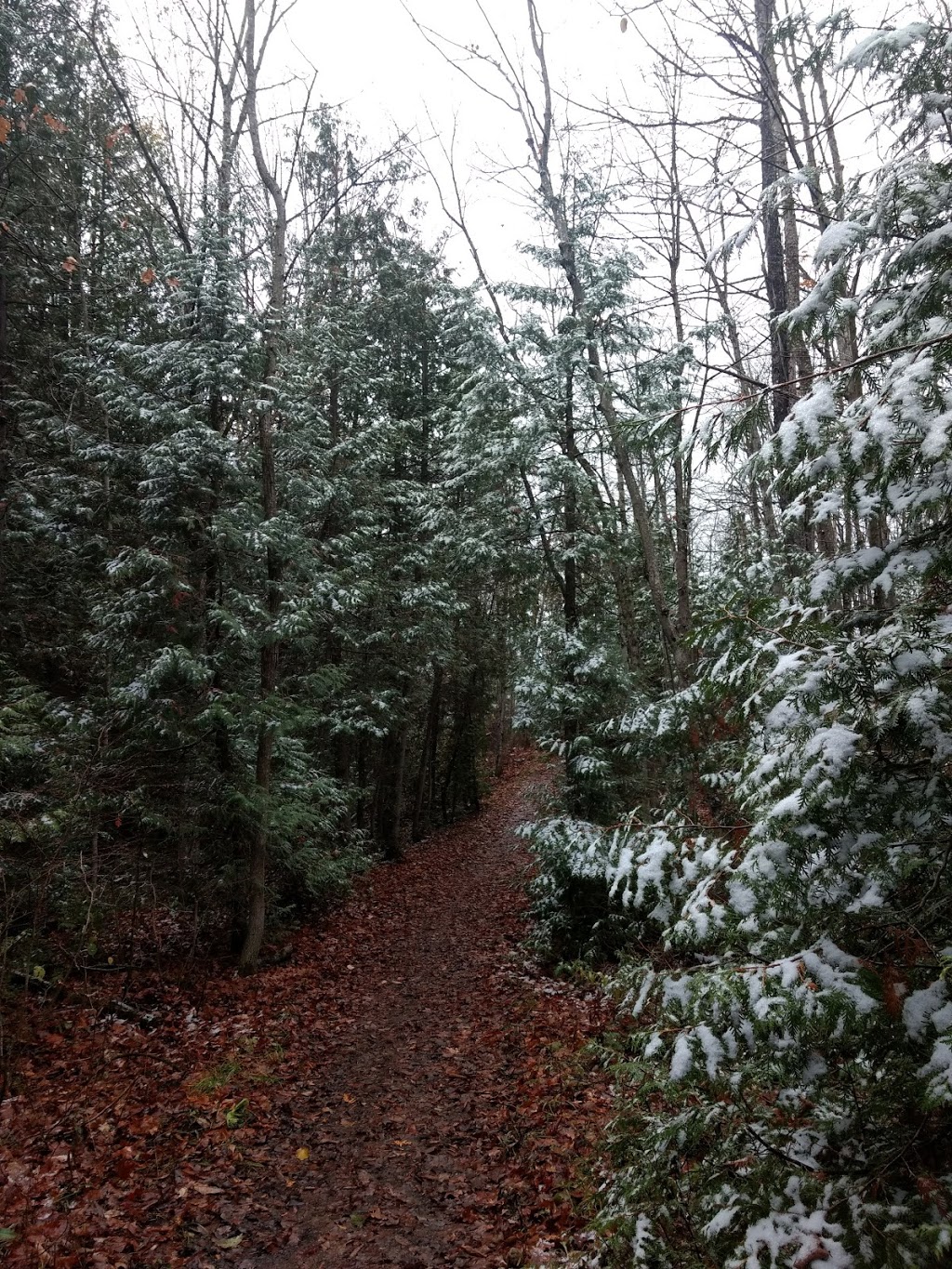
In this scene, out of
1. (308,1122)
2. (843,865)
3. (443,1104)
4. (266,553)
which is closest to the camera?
(843,865)

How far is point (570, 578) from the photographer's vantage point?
1134cm

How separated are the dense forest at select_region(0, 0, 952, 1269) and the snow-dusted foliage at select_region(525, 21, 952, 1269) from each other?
20 mm

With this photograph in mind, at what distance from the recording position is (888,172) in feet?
10.3

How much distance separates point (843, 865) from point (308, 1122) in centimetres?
572

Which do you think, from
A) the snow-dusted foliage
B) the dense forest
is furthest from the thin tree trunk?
the snow-dusted foliage

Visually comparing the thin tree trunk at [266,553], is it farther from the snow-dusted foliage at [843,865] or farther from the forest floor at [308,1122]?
the snow-dusted foliage at [843,865]

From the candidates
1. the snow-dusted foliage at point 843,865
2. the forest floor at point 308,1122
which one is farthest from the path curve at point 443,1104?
the snow-dusted foliage at point 843,865

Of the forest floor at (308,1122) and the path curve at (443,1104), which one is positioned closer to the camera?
the forest floor at (308,1122)

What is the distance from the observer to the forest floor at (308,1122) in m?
4.51

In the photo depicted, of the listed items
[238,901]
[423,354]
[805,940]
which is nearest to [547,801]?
[238,901]

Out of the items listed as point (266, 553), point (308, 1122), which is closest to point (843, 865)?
point (308, 1122)

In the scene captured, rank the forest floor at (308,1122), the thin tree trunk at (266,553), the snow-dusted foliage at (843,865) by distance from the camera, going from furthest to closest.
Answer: the thin tree trunk at (266,553) < the forest floor at (308,1122) < the snow-dusted foliage at (843,865)

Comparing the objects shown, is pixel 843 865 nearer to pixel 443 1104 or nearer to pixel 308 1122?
pixel 443 1104

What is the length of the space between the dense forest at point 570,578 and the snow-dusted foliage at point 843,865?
0.02 meters
